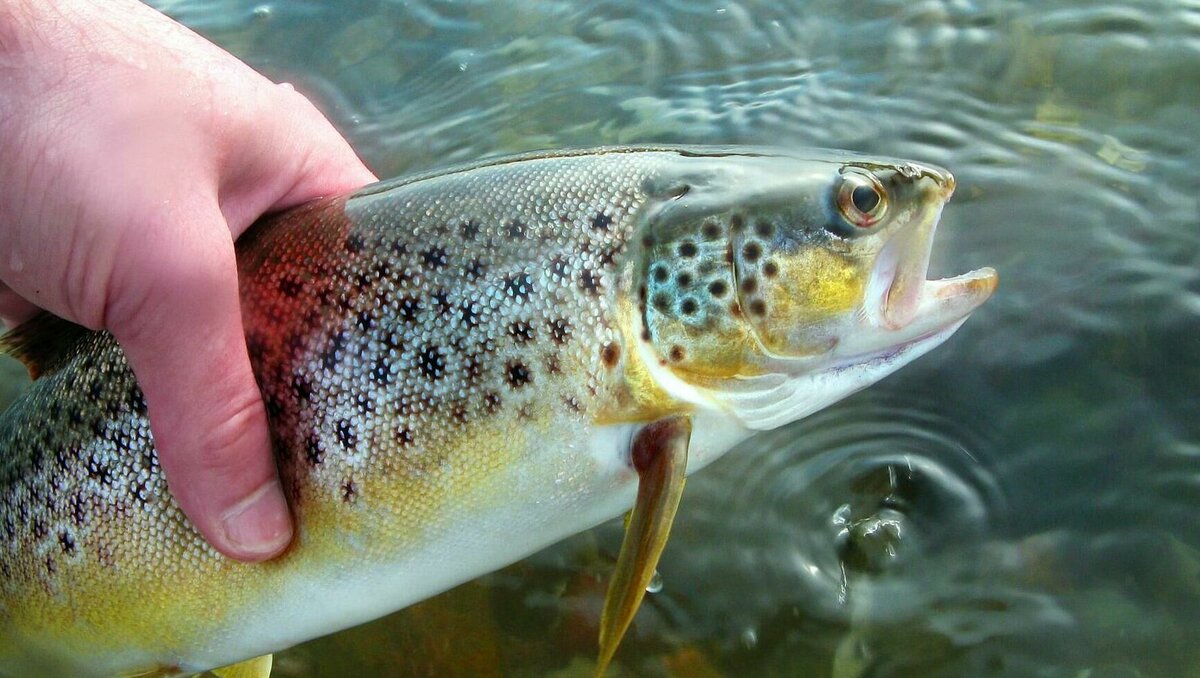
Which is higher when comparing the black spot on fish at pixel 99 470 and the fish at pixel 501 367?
the fish at pixel 501 367

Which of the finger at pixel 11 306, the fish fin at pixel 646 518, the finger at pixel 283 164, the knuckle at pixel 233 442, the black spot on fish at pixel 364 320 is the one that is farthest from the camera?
the finger at pixel 11 306

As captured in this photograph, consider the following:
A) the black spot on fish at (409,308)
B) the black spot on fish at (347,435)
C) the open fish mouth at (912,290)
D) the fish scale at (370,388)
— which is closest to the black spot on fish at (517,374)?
the fish scale at (370,388)

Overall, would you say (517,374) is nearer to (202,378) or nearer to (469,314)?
(469,314)

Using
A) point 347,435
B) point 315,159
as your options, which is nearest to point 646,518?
point 347,435

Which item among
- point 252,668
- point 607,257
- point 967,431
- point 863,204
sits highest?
point 863,204

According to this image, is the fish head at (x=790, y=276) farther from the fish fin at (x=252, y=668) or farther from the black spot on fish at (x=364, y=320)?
the fish fin at (x=252, y=668)

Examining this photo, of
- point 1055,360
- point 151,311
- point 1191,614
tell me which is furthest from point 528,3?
point 1191,614

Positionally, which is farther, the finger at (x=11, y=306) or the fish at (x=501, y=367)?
the finger at (x=11, y=306)
